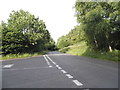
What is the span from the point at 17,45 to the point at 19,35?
2530 millimetres

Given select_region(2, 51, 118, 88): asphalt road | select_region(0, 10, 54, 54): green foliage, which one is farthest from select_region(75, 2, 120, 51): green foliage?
select_region(0, 10, 54, 54): green foliage

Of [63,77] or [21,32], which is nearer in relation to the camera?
[63,77]

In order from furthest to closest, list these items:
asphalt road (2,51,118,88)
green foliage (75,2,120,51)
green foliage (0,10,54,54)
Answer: green foliage (0,10,54,54)
green foliage (75,2,120,51)
asphalt road (2,51,118,88)

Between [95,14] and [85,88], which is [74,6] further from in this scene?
[85,88]

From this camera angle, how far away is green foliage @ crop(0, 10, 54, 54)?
51.9m

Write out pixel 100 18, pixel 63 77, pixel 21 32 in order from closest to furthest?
pixel 63 77
pixel 100 18
pixel 21 32

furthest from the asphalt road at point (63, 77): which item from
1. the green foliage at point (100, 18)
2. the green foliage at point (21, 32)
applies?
the green foliage at point (21, 32)

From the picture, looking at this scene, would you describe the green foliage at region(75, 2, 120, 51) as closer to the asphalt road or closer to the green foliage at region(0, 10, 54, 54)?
the asphalt road

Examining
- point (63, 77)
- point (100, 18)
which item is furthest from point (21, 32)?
point (63, 77)

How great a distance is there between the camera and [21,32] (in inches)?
2184

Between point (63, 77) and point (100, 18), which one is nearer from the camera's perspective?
point (63, 77)

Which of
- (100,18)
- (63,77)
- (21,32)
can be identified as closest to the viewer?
(63,77)

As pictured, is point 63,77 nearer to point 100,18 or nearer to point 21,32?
point 100,18

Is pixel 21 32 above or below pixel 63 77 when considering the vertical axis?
above
